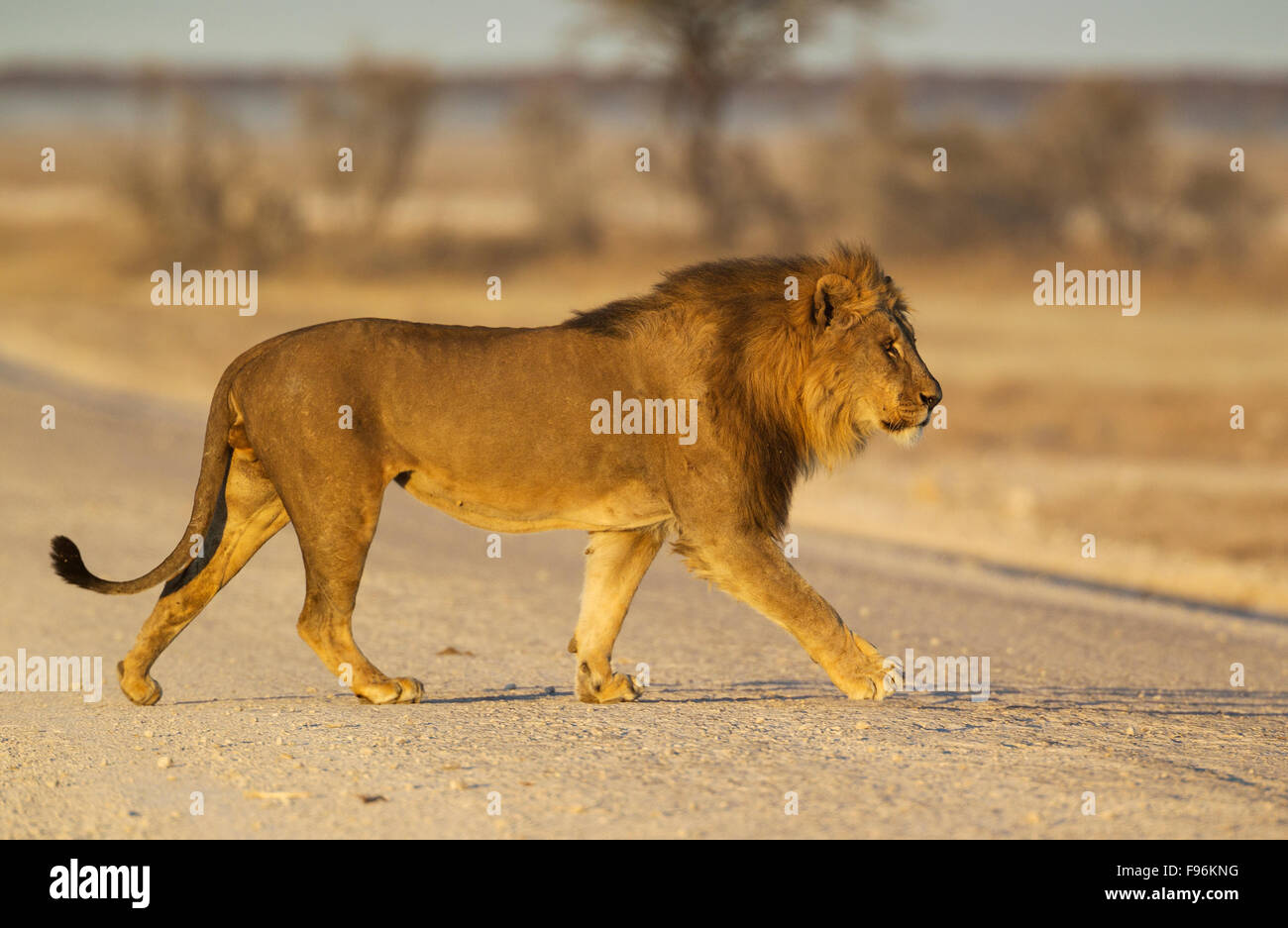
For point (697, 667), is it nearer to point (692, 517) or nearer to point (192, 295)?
point (692, 517)

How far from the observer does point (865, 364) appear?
7.62m

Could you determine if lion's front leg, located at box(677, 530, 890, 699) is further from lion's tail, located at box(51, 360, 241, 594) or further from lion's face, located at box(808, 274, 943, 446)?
lion's tail, located at box(51, 360, 241, 594)

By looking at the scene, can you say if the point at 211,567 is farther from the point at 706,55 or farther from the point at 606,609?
the point at 706,55

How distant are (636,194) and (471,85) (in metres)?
98.8

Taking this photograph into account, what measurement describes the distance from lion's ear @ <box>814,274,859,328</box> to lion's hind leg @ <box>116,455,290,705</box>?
8.44 ft

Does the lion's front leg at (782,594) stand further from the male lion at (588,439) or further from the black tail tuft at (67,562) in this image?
the black tail tuft at (67,562)

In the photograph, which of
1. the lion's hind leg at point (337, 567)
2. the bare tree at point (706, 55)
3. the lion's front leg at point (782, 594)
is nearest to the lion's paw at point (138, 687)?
the lion's hind leg at point (337, 567)

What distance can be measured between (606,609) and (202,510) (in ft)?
6.02

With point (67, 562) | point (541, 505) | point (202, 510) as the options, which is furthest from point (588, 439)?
point (67, 562)

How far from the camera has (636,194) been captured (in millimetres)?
57875

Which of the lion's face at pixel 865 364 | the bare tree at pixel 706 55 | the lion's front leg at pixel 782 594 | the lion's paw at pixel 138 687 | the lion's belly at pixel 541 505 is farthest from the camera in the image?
the bare tree at pixel 706 55

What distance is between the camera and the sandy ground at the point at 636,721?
5859 millimetres

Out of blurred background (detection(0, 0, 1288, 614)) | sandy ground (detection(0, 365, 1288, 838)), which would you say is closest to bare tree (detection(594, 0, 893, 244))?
blurred background (detection(0, 0, 1288, 614))
